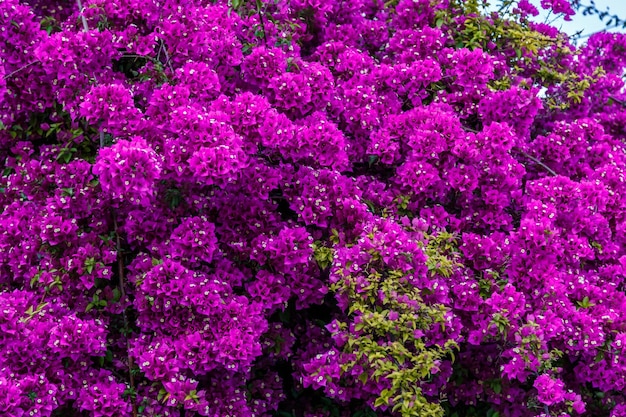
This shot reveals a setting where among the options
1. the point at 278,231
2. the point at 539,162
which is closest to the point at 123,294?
the point at 278,231

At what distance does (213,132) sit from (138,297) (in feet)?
2.91

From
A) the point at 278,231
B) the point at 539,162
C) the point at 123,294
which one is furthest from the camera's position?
the point at 539,162

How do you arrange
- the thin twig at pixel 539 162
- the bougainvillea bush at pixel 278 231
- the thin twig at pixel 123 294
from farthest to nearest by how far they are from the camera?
1. the thin twig at pixel 539 162
2. the thin twig at pixel 123 294
3. the bougainvillea bush at pixel 278 231

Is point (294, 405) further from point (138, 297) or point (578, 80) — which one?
point (578, 80)

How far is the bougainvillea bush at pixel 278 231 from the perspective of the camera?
3.93m

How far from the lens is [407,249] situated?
4008mm

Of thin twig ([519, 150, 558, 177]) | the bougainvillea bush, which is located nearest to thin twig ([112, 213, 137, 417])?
the bougainvillea bush

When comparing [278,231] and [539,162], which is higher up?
[539,162]

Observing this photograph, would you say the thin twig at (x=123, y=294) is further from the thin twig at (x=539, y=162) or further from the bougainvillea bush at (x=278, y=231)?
the thin twig at (x=539, y=162)

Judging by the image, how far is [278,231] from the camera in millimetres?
4359

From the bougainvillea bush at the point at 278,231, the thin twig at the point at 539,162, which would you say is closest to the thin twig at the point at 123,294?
the bougainvillea bush at the point at 278,231

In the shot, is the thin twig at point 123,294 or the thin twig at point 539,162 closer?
the thin twig at point 123,294

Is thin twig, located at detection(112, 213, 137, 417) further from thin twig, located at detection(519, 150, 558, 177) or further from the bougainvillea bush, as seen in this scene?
thin twig, located at detection(519, 150, 558, 177)

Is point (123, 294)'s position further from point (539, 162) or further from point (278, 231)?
point (539, 162)
